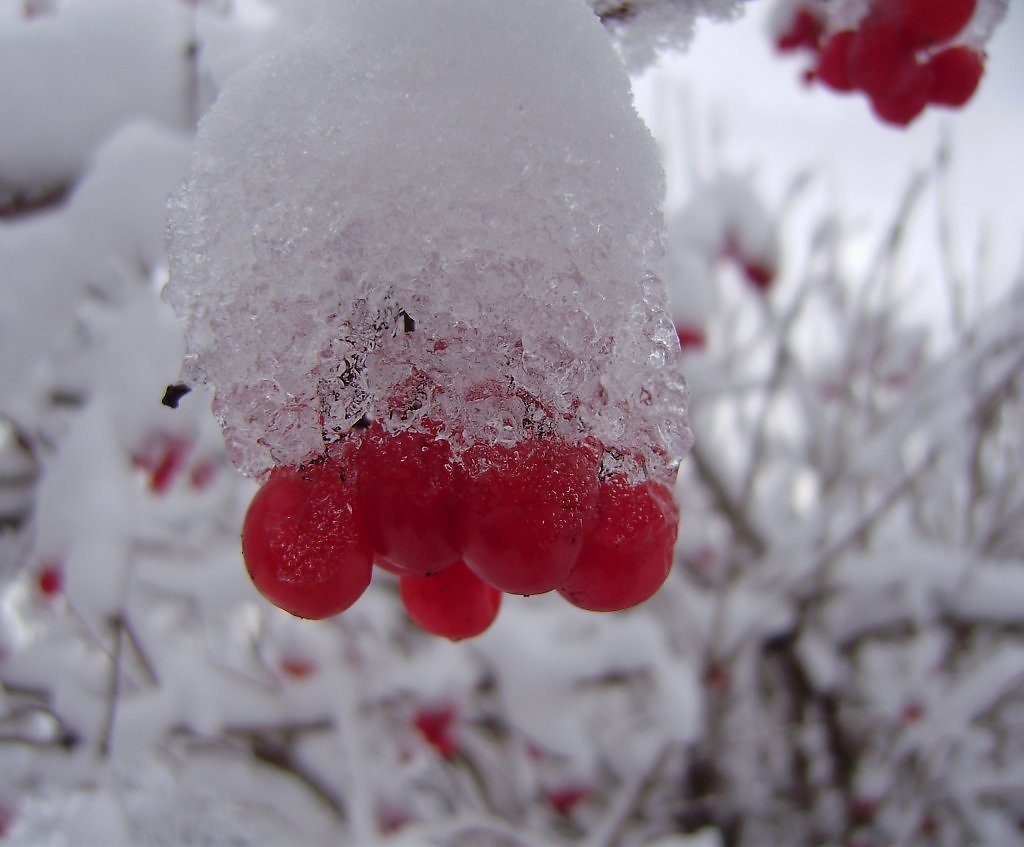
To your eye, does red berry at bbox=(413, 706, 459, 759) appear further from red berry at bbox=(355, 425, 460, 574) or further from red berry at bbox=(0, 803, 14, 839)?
red berry at bbox=(355, 425, 460, 574)

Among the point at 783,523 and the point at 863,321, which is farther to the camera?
the point at 783,523

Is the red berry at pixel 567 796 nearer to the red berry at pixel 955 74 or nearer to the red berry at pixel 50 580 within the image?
the red berry at pixel 50 580

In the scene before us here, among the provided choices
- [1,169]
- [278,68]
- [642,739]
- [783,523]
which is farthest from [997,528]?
[1,169]

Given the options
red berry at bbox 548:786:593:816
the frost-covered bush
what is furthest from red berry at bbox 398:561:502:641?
red berry at bbox 548:786:593:816

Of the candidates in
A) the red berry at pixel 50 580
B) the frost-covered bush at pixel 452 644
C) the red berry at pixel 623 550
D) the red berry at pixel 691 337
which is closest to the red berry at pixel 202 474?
the frost-covered bush at pixel 452 644

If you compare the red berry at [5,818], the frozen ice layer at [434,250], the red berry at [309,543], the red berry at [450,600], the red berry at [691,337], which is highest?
the frozen ice layer at [434,250]

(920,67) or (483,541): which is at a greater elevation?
(920,67)

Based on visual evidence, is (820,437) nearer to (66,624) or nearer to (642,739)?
(642,739)
